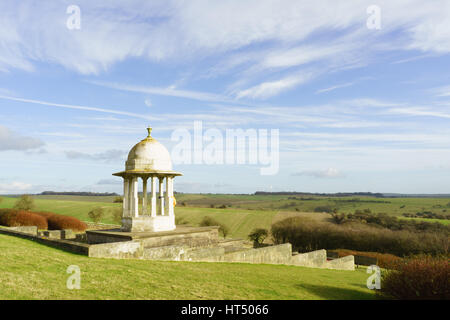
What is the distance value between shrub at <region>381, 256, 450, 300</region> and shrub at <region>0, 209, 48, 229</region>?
36.1 m

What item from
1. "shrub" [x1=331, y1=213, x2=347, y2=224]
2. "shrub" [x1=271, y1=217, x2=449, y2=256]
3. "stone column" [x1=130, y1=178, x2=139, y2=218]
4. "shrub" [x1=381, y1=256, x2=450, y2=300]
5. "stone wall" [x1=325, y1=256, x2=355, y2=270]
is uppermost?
"stone column" [x1=130, y1=178, x2=139, y2=218]

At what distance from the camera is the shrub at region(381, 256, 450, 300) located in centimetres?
1033

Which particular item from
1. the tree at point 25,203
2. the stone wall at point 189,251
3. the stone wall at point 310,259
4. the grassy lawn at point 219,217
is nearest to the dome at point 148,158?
the stone wall at point 189,251

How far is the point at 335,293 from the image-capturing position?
1155cm

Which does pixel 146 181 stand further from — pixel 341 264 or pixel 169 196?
pixel 341 264

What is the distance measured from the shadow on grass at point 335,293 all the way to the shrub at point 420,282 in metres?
Result: 0.82

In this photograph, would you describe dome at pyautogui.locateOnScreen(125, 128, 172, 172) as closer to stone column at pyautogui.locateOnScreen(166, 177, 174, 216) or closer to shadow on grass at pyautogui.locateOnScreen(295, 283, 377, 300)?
stone column at pyautogui.locateOnScreen(166, 177, 174, 216)

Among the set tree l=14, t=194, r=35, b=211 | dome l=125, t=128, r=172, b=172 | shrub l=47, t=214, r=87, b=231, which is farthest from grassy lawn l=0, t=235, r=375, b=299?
tree l=14, t=194, r=35, b=211

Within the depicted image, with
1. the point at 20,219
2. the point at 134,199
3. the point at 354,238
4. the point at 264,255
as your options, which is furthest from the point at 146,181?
the point at 354,238

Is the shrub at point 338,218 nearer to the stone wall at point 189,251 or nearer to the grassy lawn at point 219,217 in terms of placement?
the grassy lawn at point 219,217
